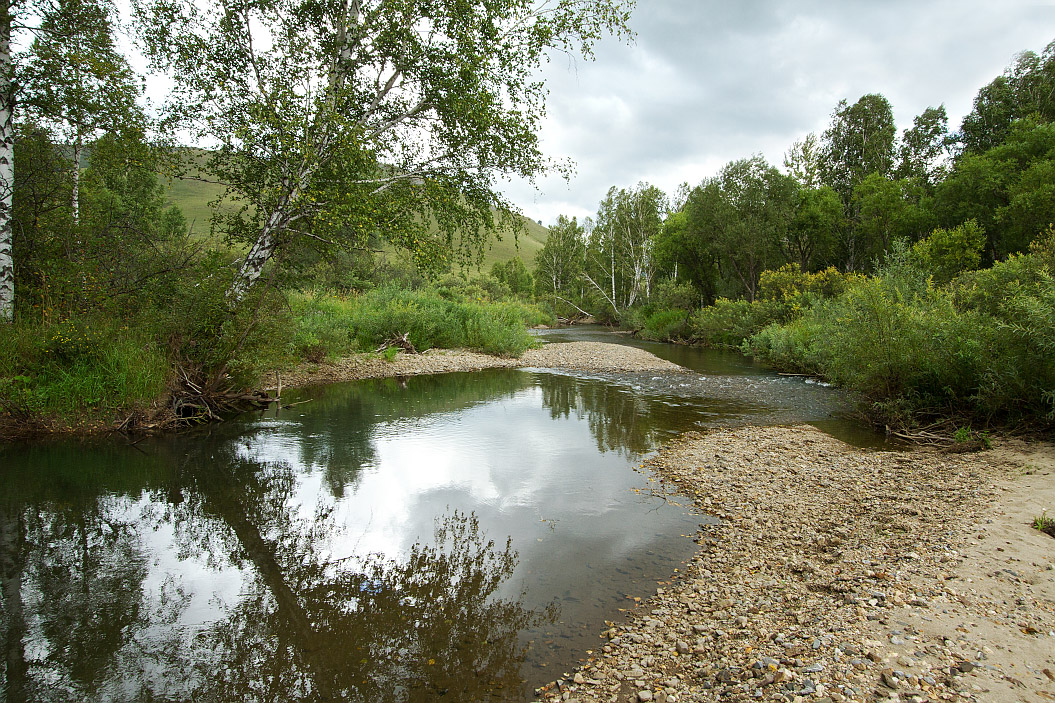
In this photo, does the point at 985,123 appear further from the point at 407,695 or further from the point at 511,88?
the point at 407,695

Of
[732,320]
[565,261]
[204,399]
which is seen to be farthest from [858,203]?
[204,399]

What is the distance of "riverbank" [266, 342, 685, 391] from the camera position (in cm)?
1844

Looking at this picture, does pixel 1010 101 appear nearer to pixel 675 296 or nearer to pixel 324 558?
pixel 675 296

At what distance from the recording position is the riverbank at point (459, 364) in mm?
18438

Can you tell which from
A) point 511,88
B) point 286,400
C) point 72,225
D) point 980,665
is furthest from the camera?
point 286,400

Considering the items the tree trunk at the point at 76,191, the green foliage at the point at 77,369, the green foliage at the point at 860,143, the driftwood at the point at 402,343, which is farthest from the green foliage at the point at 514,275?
the green foliage at the point at 77,369

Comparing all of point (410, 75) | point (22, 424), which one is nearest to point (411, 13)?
point (410, 75)

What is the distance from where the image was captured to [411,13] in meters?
12.4

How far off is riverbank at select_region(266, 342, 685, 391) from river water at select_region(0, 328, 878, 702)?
21.9ft

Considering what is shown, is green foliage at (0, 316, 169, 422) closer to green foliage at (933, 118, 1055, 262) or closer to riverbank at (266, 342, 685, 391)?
riverbank at (266, 342, 685, 391)

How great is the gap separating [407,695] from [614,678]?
1.51 metres

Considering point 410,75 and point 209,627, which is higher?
point 410,75

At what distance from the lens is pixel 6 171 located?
9.64 metres

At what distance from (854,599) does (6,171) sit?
1519 centimetres
